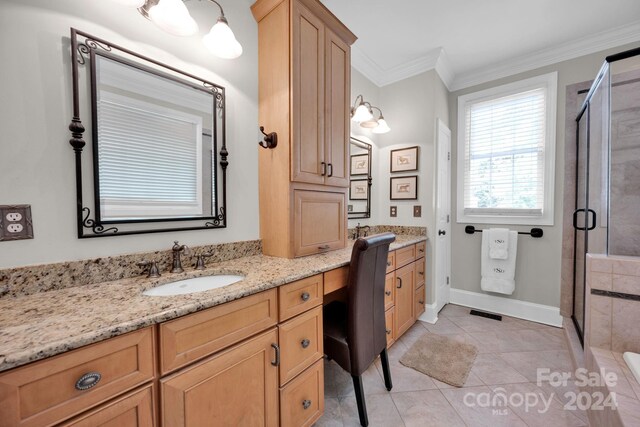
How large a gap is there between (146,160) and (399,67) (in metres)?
2.65

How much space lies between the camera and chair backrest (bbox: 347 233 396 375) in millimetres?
1352

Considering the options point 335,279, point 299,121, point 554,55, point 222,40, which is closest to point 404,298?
point 335,279

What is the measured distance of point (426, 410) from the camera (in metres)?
1.49

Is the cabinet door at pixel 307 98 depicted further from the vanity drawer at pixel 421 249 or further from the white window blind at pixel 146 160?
the vanity drawer at pixel 421 249

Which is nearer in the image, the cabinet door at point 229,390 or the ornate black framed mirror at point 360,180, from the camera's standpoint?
the cabinet door at point 229,390

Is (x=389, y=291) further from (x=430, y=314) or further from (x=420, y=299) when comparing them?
(x=430, y=314)

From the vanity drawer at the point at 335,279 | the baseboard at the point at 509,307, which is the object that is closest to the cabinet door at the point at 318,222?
the vanity drawer at the point at 335,279

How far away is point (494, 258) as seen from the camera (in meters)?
2.68

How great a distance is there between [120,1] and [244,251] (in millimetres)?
1268

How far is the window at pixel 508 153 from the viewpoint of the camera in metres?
2.52

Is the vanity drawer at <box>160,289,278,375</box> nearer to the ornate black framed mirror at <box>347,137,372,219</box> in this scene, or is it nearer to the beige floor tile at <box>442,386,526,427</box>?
the beige floor tile at <box>442,386,526,427</box>

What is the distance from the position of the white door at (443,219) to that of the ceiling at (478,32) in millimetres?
709

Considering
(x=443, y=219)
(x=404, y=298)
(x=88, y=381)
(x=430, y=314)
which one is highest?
(x=443, y=219)

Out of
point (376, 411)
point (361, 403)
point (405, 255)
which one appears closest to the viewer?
point (361, 403)
